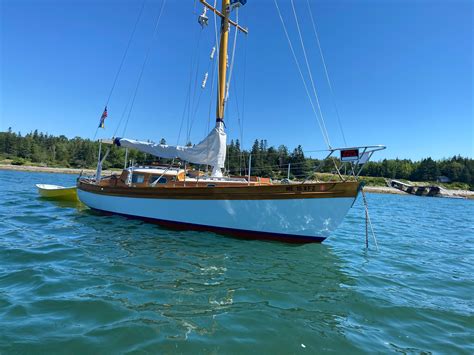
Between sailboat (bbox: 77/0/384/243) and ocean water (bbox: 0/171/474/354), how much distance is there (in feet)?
2.42

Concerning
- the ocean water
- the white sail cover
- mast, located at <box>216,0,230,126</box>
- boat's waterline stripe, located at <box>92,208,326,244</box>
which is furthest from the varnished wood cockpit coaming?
mast, located at <box>216,0,230,126</box>

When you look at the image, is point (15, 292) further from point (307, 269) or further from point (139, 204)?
point (139, 204)

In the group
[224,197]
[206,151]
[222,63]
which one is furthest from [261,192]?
[222,63]

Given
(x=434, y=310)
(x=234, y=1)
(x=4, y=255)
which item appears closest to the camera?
(x=434, y=310)

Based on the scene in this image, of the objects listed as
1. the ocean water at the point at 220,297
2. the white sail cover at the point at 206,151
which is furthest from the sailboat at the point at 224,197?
the ocean water at the point at 220,297

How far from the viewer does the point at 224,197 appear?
10.2 m

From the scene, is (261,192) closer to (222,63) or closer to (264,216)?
(264,216)

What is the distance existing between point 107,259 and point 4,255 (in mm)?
2362

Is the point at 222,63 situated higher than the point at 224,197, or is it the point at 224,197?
the point at 222,63

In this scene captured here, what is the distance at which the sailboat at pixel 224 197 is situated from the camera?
30.6 feet

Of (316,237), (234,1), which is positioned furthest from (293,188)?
(234,1)

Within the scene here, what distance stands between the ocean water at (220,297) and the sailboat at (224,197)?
74cm

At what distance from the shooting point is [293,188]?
9453 millimetres

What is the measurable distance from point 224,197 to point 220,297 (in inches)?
189
